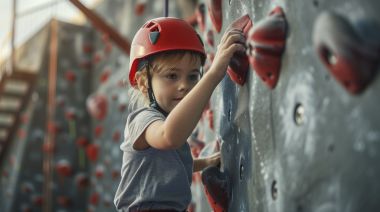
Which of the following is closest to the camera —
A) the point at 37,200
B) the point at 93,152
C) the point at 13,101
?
the point at 93,152

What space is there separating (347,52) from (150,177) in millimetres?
951

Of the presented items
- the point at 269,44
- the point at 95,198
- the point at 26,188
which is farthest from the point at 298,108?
the point at 26,188

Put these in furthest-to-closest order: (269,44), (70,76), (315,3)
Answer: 1. (70,76)
2. (269,44)
3. (315,3)

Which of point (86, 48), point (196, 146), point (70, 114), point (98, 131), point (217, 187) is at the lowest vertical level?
point (98, 131)

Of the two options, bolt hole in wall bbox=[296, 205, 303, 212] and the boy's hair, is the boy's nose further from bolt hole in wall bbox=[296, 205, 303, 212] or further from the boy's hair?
bolt hole in wall bbox=[296, 205, 303, 212]

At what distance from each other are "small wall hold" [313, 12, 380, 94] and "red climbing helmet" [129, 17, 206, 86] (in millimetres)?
775

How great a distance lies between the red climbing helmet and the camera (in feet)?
6.56

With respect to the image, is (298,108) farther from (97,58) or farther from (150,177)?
(97,58)

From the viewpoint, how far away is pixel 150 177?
6.48ft

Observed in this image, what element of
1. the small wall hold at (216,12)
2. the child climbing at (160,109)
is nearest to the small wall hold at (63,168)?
the small wall hold at (216,12)

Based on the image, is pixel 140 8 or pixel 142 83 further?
pixel 140 8

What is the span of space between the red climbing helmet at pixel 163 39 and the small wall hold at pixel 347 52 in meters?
0.77

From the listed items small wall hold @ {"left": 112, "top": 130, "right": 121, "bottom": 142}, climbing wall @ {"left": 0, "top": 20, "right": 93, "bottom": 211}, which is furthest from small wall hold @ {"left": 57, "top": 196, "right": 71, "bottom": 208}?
small wall hold @ {"left": 112, "top": 130, "right": 121, "bottom": 142}

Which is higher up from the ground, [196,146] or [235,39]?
[235,39]
